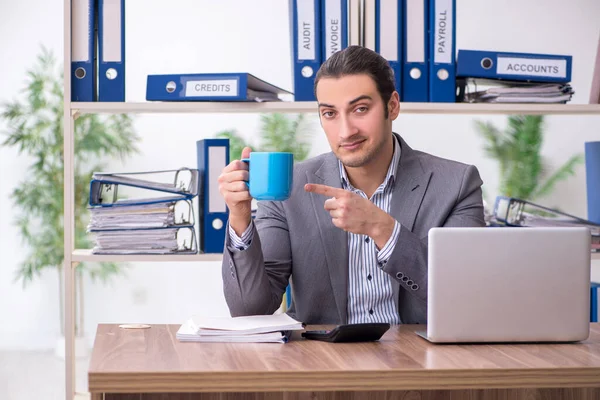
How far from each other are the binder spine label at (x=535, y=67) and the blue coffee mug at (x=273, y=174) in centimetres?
128

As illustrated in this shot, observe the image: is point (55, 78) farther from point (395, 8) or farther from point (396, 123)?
point (395, 8)

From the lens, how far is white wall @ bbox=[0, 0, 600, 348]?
5641 mm

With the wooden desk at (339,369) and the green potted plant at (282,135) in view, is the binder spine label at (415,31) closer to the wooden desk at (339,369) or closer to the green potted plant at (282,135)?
the wooden desk at (339,369)

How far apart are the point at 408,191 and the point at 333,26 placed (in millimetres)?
668

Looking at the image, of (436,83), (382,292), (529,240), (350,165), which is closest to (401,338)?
(529,240)

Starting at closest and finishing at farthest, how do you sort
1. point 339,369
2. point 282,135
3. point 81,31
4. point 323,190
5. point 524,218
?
point 339,369
point 323,190
point 81,31
point 524,218
point 282,135

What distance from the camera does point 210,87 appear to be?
2.43 metres

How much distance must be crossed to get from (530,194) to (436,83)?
345cm

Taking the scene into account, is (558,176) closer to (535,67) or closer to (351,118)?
(535,67)

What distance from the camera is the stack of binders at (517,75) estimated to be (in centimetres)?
251

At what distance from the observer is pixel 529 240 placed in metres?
1.45

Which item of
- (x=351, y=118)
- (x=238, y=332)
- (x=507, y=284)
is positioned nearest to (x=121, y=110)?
(x=351, y=118)

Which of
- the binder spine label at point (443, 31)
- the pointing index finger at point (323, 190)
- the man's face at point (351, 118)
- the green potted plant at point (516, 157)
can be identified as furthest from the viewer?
the green potted plant at point (516, 157)

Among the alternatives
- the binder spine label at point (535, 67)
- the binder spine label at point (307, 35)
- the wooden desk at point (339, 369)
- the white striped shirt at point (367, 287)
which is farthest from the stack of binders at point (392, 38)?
the wooden desk at point (339, 369)
